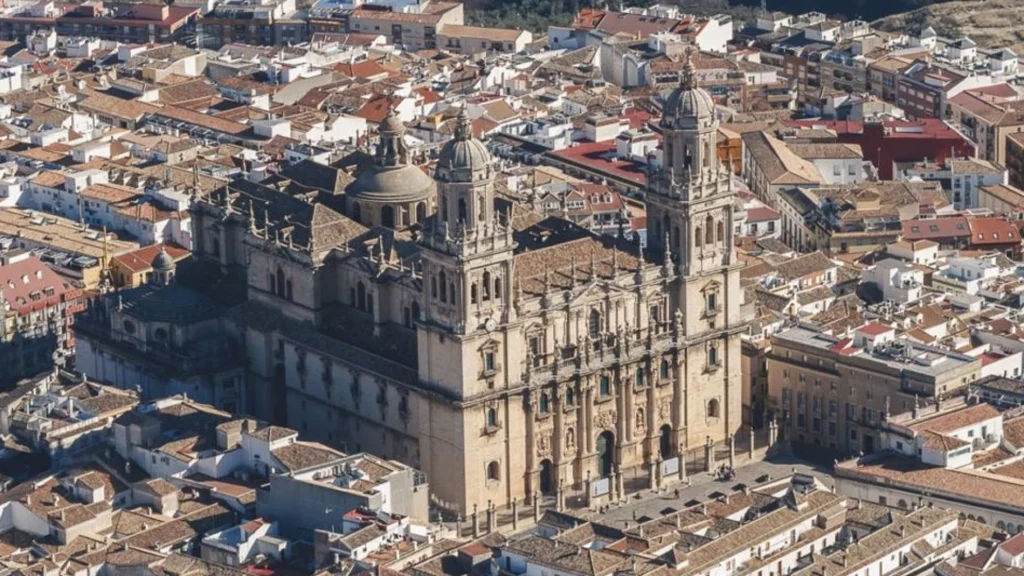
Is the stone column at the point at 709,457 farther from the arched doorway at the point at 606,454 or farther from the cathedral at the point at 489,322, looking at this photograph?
the arched doorway at the point at 606,454

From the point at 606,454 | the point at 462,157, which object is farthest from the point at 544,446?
the point at 462,157

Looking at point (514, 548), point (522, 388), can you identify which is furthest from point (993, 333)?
point (514, 548)

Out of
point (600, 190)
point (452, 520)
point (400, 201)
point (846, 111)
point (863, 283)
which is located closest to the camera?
point (452, 520)

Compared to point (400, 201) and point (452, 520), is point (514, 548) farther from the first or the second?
point (400, 201)

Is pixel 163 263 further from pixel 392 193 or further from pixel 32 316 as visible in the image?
pixel 392 193

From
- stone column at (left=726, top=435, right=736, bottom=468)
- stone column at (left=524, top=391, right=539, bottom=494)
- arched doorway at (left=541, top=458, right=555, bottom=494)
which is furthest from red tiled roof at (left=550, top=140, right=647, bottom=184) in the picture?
stone column at (left=524, top=391, right=539, bottom=494)
